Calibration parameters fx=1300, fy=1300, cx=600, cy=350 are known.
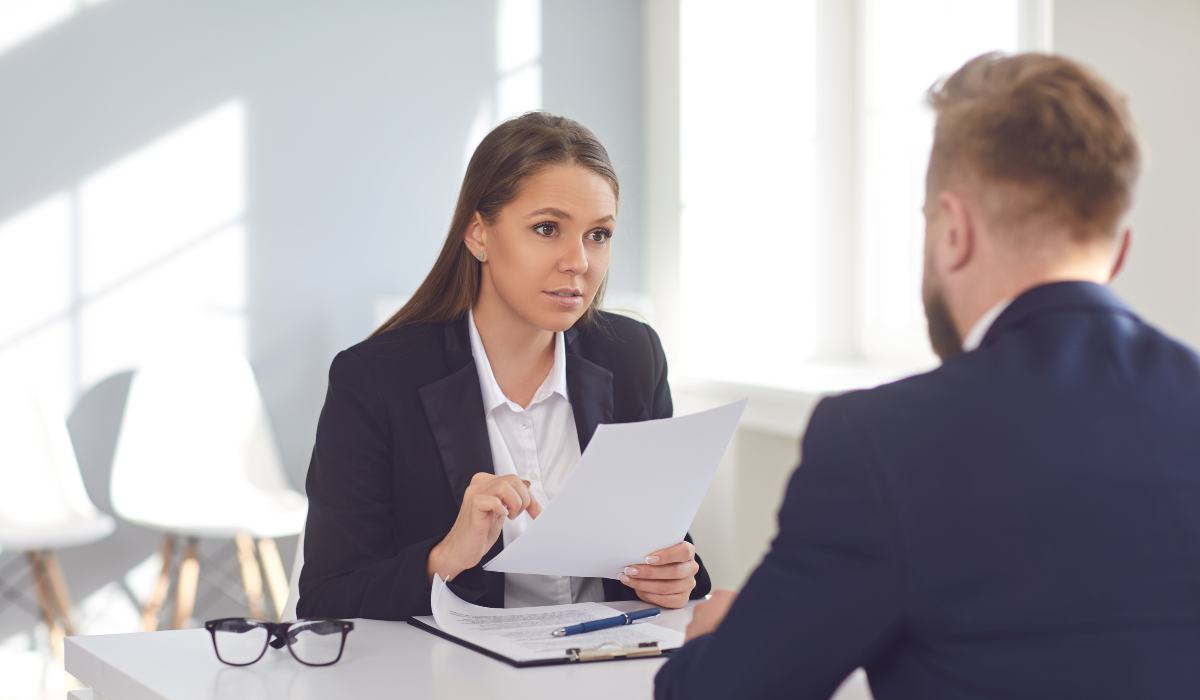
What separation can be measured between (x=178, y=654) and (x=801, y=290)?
3076mm

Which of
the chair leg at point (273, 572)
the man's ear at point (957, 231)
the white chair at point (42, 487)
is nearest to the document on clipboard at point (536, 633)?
the man's ear at point (957, 231)

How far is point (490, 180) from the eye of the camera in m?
2.07

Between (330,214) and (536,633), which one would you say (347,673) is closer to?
(536,633)

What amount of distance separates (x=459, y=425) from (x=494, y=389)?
0.32 ft

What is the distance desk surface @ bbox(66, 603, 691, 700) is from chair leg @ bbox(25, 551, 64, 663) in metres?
2.41

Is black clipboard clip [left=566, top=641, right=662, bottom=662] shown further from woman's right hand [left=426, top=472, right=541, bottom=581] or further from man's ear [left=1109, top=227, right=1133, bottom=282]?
man's ear [left=1109, top=227, right=1133, bottom=282]

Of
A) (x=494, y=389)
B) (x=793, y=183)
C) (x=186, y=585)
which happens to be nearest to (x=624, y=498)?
(x=494, y=389)

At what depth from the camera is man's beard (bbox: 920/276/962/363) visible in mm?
1021

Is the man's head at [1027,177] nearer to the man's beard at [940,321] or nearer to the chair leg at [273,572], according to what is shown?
the man's beard at [940,321]

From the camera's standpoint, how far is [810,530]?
900 mm

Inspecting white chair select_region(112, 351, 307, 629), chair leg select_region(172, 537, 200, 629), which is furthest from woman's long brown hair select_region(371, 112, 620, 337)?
chair leg select_region(172, 537, 200, 629)

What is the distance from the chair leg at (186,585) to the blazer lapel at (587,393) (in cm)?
215

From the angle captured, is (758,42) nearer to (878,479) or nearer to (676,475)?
(676,475)

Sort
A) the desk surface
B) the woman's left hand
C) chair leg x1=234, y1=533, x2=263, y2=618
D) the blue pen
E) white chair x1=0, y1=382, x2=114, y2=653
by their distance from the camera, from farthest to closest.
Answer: chair leg x1=234, y1=533, x2=263, y2=618, white chair x1=0, y1=382, x2=114, y2=653, the woman's left hand, the blue pen, the desk surface
